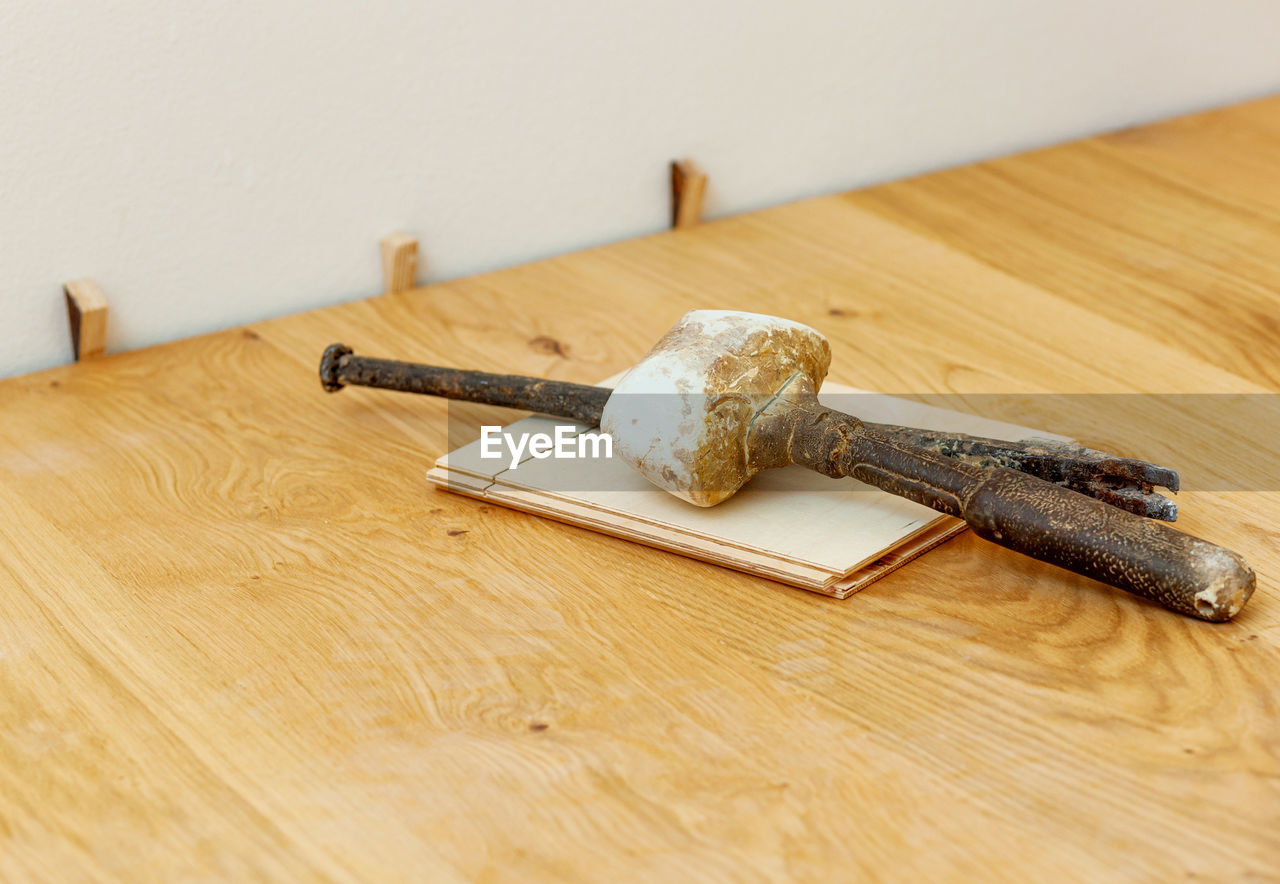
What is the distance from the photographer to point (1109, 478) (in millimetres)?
689

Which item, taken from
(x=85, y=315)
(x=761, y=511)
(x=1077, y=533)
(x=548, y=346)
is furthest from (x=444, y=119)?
(x=1077, y=533)

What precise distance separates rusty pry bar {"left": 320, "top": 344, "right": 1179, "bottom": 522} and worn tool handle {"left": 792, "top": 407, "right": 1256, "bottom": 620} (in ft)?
0.08

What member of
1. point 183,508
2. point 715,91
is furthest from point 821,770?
point 715,91

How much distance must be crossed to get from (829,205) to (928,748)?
84 centimetres

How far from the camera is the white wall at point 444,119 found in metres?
0.97

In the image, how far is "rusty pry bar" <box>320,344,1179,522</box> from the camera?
2.24ft

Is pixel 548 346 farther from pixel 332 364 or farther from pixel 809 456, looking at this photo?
pixel 809 456

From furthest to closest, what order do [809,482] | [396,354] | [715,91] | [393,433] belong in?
[715,91] → [396,354] → [393,433] → [809,482]

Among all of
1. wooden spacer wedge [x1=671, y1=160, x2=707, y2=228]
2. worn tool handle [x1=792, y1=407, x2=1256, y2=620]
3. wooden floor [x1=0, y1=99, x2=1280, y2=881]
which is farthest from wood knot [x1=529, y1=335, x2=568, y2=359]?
worn tool handle [x1=792, y1=407, x2=1256, y2=620]

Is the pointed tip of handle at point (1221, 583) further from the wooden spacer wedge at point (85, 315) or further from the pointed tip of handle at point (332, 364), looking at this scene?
the wooden spacer wedge at point (85, 315)

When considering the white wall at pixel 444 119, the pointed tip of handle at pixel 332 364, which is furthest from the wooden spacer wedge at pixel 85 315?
the pointed tip of handle at pixel 332 364

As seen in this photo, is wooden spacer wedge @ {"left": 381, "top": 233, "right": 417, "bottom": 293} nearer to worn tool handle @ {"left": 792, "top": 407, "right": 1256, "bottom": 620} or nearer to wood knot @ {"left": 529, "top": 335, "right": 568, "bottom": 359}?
wood knot @ {"left": 529, "top": 335, "right": 568, "bottom": 359}

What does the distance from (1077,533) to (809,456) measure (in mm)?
156

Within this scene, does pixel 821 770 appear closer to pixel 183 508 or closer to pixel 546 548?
pixel 546 548
